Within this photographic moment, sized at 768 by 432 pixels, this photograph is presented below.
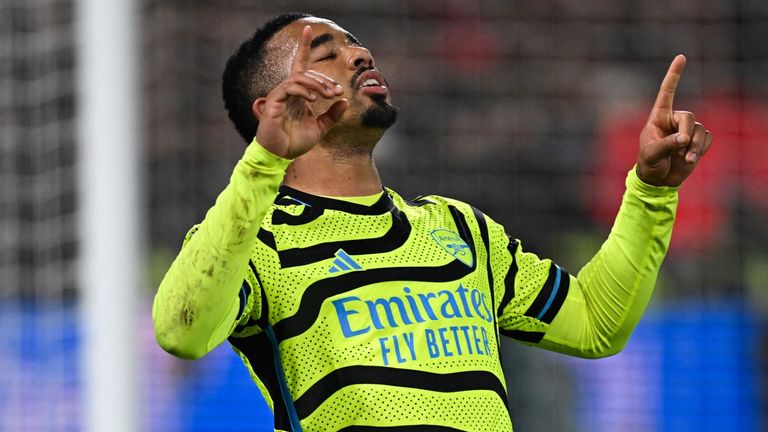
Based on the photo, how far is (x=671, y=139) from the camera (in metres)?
2.29

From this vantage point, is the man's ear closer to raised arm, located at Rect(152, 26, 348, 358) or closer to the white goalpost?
raised arm, located at Rect(152, 26, 348, 358)

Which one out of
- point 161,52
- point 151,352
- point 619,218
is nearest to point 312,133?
point 619,218

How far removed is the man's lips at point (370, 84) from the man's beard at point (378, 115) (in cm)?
2

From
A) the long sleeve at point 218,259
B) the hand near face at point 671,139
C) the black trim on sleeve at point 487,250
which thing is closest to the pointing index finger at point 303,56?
the long sleeve at point 218,259

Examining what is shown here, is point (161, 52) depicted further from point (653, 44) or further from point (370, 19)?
point (653, 44)

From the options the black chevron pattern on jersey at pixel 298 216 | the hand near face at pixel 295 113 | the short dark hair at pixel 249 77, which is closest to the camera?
the hand near face at pixel 295 113

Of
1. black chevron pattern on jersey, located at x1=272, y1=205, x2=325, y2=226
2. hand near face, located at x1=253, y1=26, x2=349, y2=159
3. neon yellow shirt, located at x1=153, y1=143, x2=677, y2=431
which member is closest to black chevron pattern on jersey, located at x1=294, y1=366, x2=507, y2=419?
neon yellow shirt, located at x1=153, y1=143, x2=677, y2=431

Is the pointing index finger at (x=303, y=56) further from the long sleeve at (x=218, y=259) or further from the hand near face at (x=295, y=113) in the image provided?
the long sleeve at (x=218, y=259)

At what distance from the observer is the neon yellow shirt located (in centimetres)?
195

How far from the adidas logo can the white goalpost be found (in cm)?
139

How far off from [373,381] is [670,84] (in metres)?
0.76

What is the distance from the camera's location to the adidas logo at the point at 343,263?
2.18 meters

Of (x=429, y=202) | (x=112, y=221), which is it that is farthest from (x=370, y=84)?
(x=112, y=221)

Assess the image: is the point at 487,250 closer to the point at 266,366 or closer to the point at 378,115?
the point at 378,115
